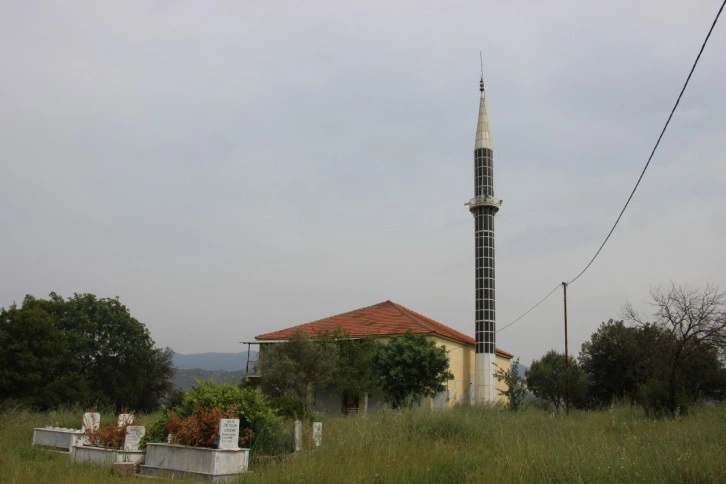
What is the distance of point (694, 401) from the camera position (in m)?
24.0

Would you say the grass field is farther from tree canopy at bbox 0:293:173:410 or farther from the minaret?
tree canopy at bbox 0:293:173:410

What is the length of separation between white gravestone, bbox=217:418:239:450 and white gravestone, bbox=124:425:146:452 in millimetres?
3552

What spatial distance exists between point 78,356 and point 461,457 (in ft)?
136

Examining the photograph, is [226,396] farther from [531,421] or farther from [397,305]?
[397,305]

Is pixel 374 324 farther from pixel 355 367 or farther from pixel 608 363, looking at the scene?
pixel 608 363

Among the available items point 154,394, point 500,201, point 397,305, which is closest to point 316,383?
point 397,305

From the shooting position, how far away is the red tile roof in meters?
37.3

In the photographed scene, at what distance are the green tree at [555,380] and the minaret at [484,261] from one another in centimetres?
466

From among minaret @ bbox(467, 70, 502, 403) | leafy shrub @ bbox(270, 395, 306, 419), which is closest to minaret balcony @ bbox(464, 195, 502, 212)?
minaret @ bbox(467, 70, 502, 403)

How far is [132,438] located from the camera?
14.8m

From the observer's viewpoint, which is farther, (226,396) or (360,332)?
(360,332)

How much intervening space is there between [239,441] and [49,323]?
108 ft

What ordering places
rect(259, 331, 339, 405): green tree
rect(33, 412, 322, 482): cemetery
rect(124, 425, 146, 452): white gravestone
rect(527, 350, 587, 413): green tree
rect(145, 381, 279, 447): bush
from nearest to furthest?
rect(33, 412, 322, 482): cemetery < rect(145, 381, 279, 447): bush < rect(124, 425, 146, 452): white gravestone < rect(259, 331, 339, 405): green tree < rect(527, 350, 587, 413): green tree

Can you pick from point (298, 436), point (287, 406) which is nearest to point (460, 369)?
point (287, 406)
